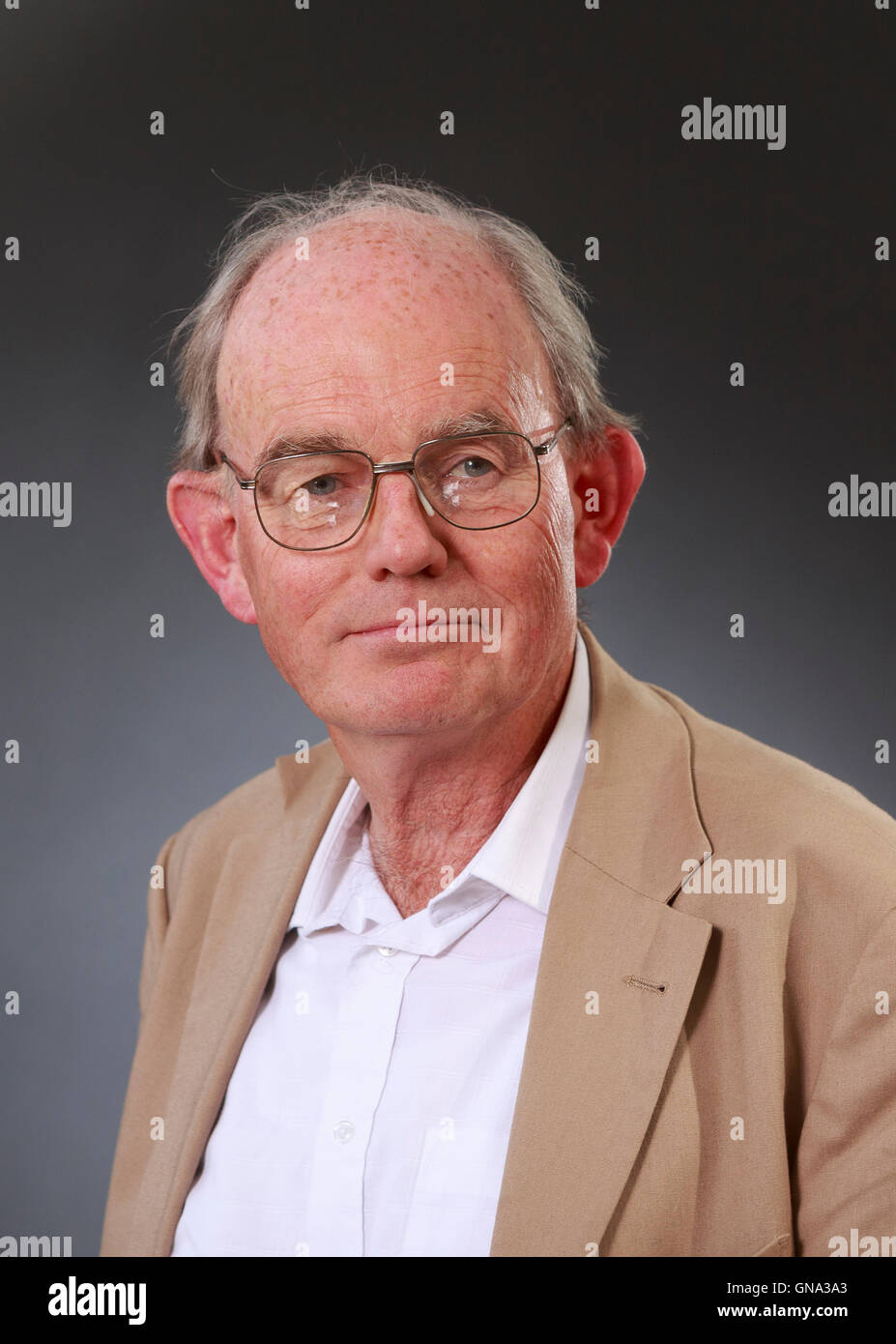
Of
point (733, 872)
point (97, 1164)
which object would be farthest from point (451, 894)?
point (97, 1164)

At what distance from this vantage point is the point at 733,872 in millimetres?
1566

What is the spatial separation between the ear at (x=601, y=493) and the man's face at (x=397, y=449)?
0.11 metres

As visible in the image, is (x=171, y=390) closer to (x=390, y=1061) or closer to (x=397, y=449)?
(x=397, y=449)

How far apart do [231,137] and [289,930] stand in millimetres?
1763

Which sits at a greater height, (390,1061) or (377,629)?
(377,629)

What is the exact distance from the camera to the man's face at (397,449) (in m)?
1.60

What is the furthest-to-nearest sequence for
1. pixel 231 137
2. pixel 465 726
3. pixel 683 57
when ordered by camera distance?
1. pixel 231 137
2. pixel 683 57
3. pixel 465 726

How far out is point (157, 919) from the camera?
2.26m

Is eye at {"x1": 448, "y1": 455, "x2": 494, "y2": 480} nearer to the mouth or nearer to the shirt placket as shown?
the mouth

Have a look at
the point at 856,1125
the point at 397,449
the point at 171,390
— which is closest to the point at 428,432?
the point at 397,449

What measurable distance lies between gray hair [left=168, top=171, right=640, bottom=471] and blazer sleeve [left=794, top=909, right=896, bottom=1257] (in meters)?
0.86

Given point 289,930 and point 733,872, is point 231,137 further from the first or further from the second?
point 733,872

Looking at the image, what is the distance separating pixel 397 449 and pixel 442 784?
0.49m

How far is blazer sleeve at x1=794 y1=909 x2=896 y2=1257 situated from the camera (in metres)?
1.42
